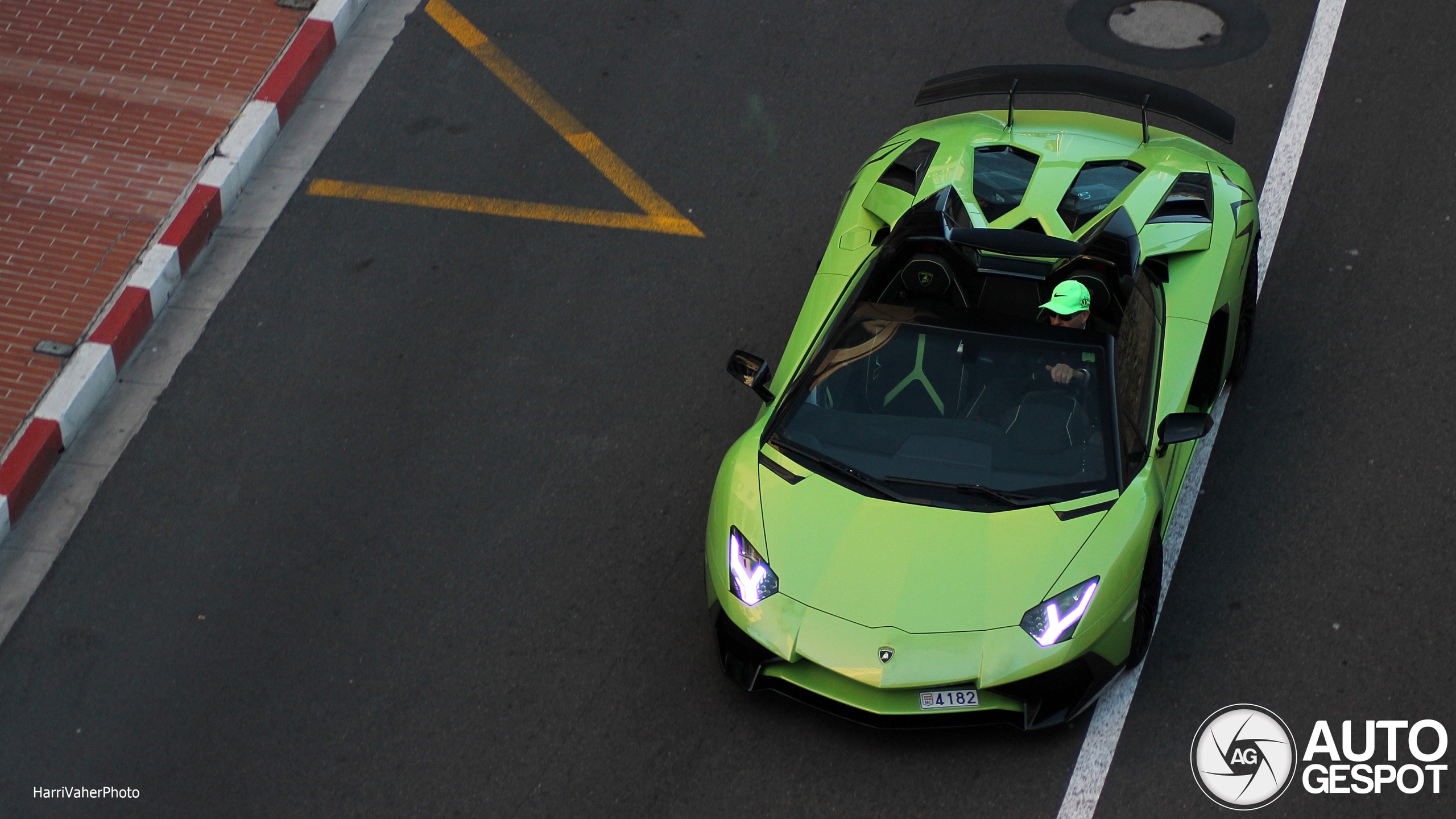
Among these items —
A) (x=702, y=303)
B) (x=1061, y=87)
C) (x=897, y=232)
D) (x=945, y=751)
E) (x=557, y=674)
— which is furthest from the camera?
(x=702, y=303)

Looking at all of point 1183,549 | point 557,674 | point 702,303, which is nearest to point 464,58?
point 702,303

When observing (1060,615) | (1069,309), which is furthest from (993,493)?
(1069,309)

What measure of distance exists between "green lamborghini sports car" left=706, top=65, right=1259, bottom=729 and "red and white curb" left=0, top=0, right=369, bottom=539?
13.2 feet

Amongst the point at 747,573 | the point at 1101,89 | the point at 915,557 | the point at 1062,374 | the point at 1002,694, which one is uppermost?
the point at 1101,89

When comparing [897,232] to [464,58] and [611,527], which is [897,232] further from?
[464,58]

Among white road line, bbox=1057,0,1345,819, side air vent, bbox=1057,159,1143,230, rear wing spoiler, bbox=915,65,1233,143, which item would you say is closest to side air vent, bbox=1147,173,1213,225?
side air vent, bbox=1057,159,1143,230

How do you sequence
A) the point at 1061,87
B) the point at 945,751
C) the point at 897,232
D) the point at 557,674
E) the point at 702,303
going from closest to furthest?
the point at 945,751 < the point at 557,674 < the point at 897,232 < the point at 1061,87 < the point at 702,303

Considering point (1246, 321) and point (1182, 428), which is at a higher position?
point (1182, 428)

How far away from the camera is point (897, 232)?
22.1ft

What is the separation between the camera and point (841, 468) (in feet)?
19.6

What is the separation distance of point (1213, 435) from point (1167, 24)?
400 cm

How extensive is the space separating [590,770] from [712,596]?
90 cm

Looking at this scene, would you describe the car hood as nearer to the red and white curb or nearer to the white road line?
the white road line

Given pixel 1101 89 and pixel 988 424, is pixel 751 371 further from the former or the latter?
pixel 1101 89
